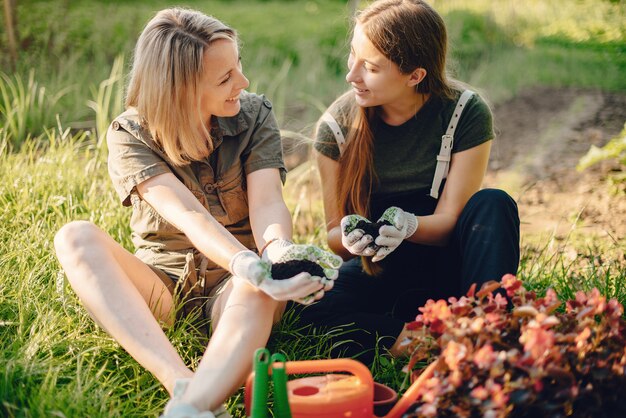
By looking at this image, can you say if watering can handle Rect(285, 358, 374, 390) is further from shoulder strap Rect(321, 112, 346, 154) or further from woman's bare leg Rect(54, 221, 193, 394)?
shoulder strap Rect(321, 112, 346, 154)

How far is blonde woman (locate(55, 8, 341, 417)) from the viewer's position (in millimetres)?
1756

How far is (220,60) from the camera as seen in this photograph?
2055 mm

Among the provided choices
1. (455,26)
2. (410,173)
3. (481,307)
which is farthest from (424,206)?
(455,26)

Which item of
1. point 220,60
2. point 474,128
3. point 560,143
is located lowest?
point 560,143

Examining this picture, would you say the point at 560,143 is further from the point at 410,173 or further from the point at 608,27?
the point at 608,27

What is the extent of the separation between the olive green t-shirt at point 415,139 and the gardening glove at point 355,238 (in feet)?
1.07

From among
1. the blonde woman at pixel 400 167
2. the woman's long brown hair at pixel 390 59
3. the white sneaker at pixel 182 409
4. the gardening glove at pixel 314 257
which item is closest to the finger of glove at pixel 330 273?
the gardening glove at pixel 314 257

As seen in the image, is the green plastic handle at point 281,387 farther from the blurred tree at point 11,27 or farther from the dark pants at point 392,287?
the blurred tree at point 11,27

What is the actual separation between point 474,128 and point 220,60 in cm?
80

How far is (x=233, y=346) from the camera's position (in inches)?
67.4

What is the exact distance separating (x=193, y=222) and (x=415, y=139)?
78cm

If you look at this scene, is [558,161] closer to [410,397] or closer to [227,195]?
[227,195]

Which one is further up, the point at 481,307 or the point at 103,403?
the point at 481,307

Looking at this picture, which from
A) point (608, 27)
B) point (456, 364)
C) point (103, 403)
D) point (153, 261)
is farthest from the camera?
point (608, 27)
